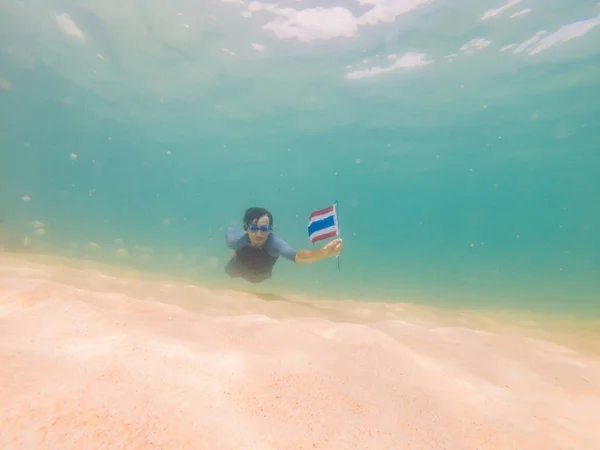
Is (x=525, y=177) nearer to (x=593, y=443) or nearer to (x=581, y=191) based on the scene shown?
(x=581, y=191)

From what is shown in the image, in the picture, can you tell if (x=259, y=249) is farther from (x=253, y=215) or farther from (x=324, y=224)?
(x=324, y=224)

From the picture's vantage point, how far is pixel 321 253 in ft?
20.2

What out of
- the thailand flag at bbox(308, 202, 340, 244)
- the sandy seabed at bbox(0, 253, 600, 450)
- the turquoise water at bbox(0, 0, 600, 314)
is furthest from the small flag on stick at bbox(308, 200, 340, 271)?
the turquoise water at bbox(0, 0, 600, 314)

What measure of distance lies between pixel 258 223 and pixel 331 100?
23.7 m

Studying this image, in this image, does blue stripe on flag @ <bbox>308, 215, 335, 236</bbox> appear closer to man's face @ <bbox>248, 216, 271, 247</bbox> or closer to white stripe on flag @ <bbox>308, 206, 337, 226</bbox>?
white stripe on flag @ <bbox>308, 206, 337, 226</bbox>

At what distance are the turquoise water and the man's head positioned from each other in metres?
6.82

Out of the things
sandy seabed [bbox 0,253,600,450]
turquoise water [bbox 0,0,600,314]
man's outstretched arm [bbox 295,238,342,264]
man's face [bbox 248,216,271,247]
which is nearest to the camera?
sandy seabed [bbox 0,253,600,450]

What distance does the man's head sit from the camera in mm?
6750

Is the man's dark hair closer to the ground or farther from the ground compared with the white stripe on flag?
farther from the ground

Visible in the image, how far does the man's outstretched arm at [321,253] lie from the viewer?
5.91 meters

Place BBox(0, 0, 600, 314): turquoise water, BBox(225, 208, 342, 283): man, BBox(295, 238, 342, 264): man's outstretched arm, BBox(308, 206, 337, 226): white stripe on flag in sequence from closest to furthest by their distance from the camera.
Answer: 1. BBox(295, 238, 342, 264): man's outstretched arm
2. BBox(308, 206, 337, 226): white stripe on flag
3. BBox(225, 208, 342, 283): man
4. BBox(0, 0, 600, 314): turquoise water

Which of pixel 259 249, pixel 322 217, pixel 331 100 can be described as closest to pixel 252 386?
pixel 322 217

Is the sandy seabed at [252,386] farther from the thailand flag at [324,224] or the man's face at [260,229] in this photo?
the man's face at [260,229]

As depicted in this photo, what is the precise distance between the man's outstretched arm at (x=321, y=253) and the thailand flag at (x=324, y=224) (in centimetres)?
20
